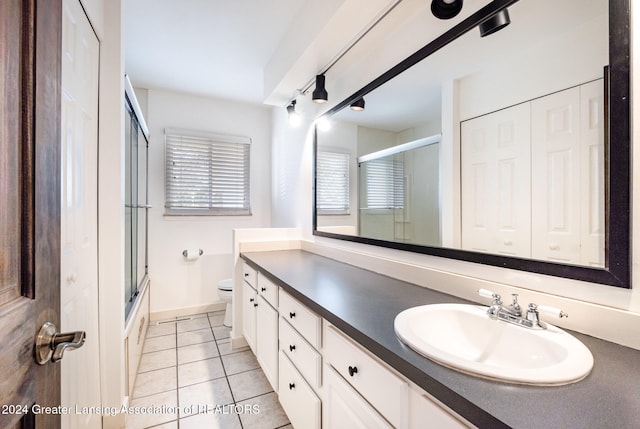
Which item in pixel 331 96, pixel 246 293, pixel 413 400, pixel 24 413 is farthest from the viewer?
pixel 246 293

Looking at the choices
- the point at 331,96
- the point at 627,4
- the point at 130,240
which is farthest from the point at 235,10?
→ the point at 627,4

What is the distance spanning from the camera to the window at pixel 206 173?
3.12 m

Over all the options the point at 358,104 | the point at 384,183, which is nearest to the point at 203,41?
the point at 358,104

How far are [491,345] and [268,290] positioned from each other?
1194 mm

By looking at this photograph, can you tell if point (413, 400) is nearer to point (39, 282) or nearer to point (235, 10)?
point (39, 282)

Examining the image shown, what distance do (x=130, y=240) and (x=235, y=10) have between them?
5.92 feet

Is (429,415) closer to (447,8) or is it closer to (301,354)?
(301,354)

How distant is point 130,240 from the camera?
214 centimetres

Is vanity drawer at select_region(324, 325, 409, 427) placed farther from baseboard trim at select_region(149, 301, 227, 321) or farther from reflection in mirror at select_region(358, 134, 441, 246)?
baseboard trim at select_region(149, 301, 227, 321)

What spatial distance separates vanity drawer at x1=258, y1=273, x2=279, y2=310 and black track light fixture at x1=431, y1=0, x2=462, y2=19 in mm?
1488

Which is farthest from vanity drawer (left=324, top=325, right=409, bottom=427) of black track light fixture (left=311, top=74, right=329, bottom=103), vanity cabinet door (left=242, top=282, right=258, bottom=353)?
black track light fixture (left=311, top=74, right=329, bottom=103)

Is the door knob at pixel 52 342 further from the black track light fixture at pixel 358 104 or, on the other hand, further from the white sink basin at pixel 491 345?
the black track light fixture at pixel 358 104

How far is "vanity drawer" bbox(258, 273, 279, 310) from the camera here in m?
1.60

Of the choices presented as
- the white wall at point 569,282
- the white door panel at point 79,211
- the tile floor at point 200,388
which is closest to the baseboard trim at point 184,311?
the tile floor at point 200,388
